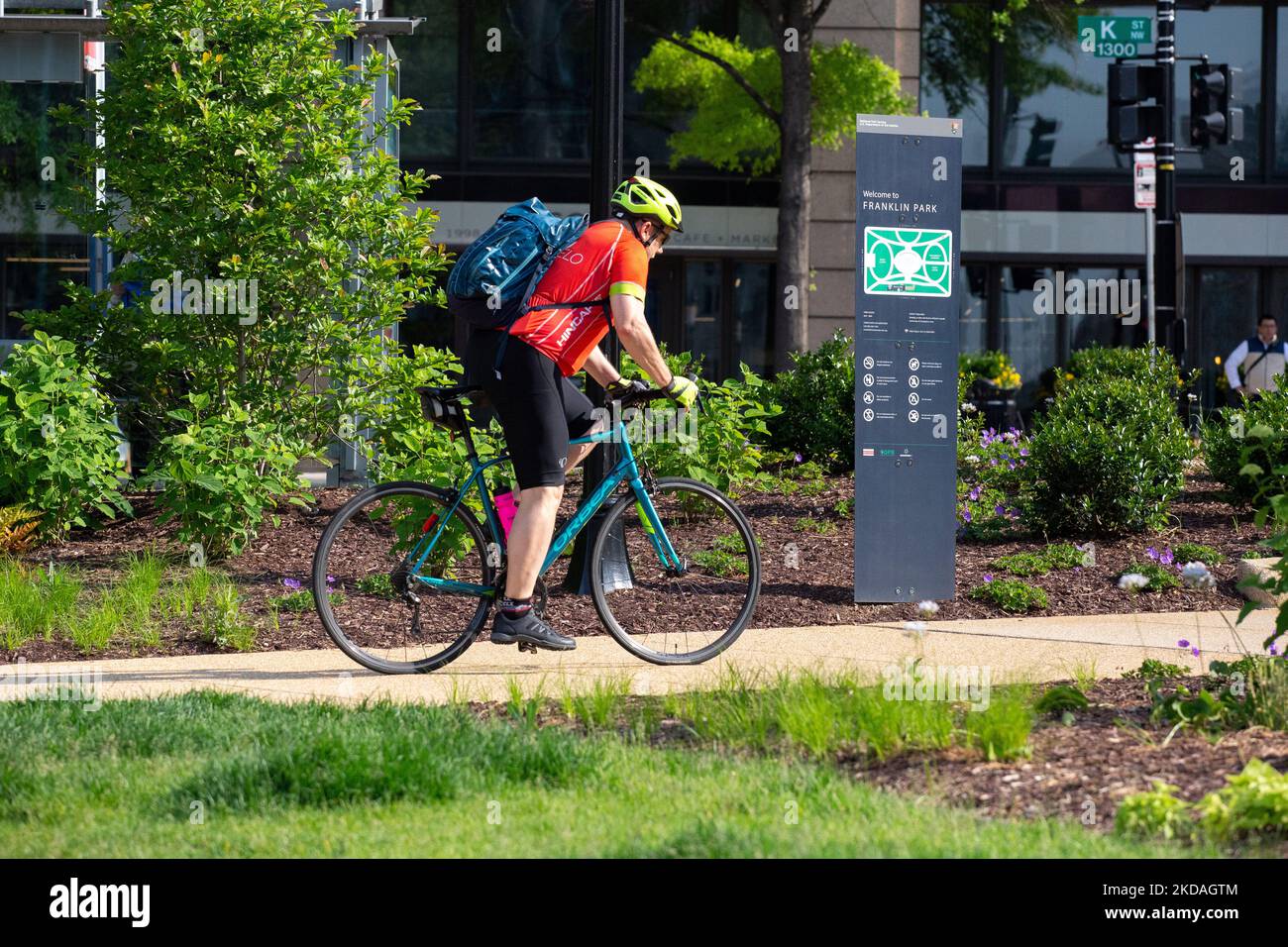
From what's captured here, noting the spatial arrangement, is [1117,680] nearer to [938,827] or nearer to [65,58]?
[938,827]

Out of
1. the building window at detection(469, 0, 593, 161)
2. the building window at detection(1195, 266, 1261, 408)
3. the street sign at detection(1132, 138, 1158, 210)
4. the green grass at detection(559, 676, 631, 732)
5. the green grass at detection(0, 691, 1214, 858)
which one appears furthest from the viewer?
the building window at detection(1195, 266, 1261, 408)

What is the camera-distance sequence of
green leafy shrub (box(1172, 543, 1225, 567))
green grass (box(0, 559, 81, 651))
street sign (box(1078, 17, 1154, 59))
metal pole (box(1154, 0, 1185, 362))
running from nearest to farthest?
green grass (box(0, 559, 81, 651)) < green leafy shrub (box(1172, 543, 1225, 567)) < metal pole (box(1154, 0, 1185, 362)) < street sign (box(1078, 17, 1154, 59))

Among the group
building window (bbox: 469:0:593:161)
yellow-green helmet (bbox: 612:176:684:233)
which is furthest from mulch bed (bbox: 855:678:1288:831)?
building window (bbox: 469:0:593:161)

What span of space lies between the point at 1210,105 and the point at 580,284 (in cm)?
1094

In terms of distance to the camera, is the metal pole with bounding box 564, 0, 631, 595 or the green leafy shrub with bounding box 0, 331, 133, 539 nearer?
the metal pole with bounding box 564, 0, 631, 595

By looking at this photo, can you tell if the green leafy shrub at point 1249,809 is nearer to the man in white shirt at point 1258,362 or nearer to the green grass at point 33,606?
the green grass at point 33,606

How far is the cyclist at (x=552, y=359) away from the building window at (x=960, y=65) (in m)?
17.3

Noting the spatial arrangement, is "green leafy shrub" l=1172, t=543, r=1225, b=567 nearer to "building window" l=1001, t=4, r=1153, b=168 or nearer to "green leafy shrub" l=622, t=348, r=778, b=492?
"green leafy shrub" l=622, t=348, r=778, b=492

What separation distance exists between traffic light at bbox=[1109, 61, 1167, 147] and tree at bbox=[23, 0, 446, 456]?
24.6 ft

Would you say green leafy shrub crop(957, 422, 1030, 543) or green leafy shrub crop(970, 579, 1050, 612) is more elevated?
green leafy shrub crop(957, 422, 1030, 543)

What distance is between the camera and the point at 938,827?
3984 mm

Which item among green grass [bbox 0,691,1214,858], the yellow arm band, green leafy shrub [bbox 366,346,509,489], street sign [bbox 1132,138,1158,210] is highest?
street sign [bbox 1132,138,1158,210]

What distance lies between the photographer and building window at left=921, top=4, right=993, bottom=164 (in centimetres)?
2262

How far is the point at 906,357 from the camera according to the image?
8016mm
